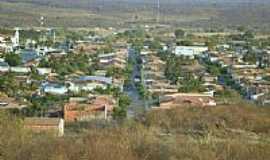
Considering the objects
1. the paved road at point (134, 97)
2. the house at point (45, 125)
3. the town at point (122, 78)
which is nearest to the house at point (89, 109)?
the town at point (122, 78)

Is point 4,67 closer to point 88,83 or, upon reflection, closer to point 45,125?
point 88,83

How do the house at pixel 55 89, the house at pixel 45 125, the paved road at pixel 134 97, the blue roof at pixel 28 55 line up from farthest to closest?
the blue roof at pixel 28 55 → the house at pixel 55 89 → the paved road at pixel 134 97 → the house at pixel 45 125

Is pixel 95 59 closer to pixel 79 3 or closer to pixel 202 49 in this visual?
pixel 202 49

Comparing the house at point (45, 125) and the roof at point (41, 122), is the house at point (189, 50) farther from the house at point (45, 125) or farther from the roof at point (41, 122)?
the house at point (45, 125)

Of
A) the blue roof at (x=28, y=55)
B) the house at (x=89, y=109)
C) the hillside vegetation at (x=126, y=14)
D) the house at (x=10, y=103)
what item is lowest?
the hillside vegetation at (x=126, y=14)

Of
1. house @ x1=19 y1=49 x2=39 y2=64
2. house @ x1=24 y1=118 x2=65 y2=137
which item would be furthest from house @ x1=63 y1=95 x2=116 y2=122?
house @ x1=19 y1=49 x2=39 y2=64

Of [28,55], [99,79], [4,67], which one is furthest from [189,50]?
[99,79]
